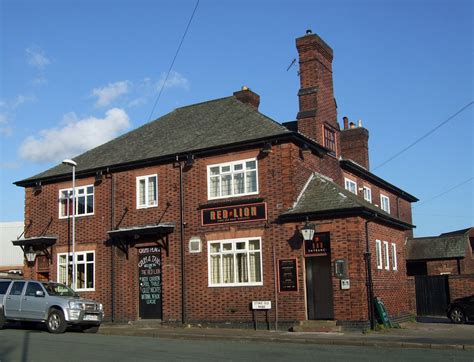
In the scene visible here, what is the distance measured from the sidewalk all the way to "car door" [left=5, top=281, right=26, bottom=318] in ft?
9.75

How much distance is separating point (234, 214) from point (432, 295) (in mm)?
11225

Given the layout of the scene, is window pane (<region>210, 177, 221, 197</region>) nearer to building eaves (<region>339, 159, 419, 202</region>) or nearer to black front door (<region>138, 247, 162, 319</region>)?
black front door (<region>138, 247, 162, 319</region>)

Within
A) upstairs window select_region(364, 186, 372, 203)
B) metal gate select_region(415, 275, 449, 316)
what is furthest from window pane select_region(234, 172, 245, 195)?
upstairs window select_region(364, 186, 372, 203)

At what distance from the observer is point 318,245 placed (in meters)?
19.5

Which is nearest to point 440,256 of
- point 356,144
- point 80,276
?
point 356,144

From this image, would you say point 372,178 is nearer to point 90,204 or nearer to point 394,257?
point 394,257

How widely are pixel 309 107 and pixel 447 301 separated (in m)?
11.0

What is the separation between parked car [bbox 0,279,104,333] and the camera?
18250mm

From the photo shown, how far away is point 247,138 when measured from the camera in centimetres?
2095

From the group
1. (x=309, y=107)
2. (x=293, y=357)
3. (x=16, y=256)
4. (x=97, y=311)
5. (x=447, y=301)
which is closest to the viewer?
(x=293, y=357)

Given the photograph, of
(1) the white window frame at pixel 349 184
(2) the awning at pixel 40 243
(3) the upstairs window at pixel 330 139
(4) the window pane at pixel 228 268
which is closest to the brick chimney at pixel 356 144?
(1) the white window frame at pixel 349 184

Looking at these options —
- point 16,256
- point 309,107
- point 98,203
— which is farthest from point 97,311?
point 16,256

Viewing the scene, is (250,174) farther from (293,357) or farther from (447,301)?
(447,301)

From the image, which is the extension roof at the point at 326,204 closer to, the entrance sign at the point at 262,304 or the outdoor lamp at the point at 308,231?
the outdoor lamp at the point at 308,231
